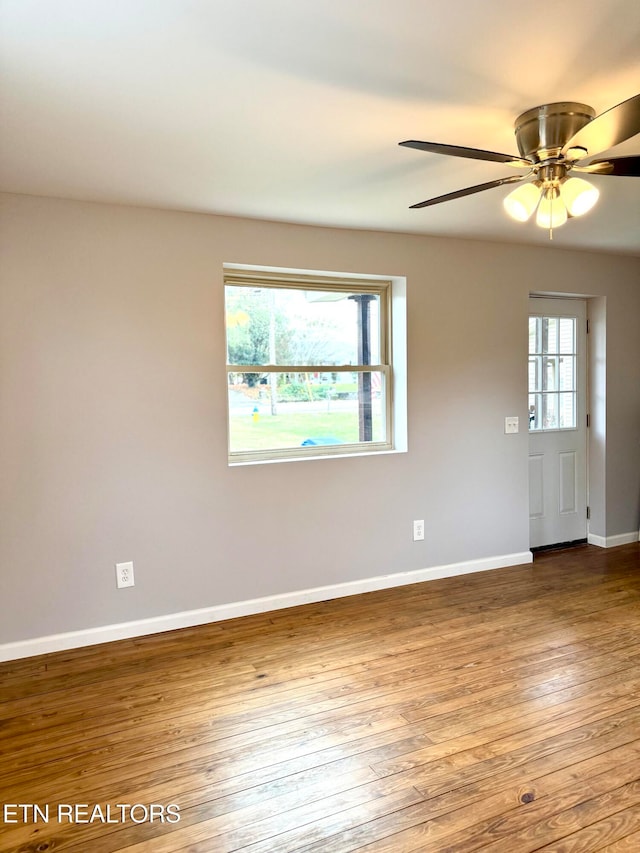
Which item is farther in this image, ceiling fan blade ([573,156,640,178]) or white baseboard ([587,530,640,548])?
white baseboard ([587,530,640,548])

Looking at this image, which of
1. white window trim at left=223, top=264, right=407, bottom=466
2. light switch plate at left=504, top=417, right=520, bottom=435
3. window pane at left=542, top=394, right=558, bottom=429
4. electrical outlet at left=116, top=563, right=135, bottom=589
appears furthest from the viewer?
window pane at left=542, top=394, right=558, bottom=429

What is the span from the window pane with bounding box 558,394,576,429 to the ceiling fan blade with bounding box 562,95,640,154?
3.12 m

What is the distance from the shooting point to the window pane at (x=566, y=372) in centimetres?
463

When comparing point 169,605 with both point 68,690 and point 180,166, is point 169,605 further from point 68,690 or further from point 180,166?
point 180,166

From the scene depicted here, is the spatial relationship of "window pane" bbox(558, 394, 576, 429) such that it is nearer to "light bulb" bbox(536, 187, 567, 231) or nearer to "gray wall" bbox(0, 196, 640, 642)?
"gray wall" bbox(0, 196, 640, 642)

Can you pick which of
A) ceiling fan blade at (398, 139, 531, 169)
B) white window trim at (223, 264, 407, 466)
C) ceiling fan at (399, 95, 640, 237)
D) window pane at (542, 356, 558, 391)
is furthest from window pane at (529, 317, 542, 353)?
ceiling fan blade at (398, 139, 531, 169)

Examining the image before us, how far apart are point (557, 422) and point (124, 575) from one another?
3.52 meters

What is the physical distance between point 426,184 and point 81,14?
1.76 meters

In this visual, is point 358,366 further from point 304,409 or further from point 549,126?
point 549,126

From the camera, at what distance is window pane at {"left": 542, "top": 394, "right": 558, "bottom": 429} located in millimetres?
4582

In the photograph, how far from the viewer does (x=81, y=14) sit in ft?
4.81

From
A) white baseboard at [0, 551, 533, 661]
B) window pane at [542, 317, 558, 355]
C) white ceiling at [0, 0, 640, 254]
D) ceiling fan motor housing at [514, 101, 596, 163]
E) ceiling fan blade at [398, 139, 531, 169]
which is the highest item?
white ceiling at [0, 0, 640, 254]

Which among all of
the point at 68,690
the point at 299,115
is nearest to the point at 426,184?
the point at 299,115

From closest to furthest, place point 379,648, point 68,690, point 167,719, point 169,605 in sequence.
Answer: point 167,719 → point 68,690 → point 379,648 → point 169,605
